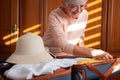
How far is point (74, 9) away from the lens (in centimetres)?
155

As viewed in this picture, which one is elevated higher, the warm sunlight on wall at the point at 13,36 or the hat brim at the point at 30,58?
the warm sunlight on wall at the point at 13,36

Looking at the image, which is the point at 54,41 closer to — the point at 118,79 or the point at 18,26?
the point at 118,79

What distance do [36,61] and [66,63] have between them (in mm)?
122

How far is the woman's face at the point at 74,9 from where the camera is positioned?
153 centimetres

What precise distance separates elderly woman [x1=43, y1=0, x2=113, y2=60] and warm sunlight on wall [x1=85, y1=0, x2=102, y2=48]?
111cm

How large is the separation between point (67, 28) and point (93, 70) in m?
0.58

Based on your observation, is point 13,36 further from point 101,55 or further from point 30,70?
point 30,70

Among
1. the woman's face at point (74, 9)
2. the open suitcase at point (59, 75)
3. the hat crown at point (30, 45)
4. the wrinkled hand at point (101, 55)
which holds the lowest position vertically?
the open suitcase at point (59, 75)

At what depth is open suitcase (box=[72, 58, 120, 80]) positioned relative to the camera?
1051 millimetres

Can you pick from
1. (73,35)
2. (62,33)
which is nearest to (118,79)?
(73,35)

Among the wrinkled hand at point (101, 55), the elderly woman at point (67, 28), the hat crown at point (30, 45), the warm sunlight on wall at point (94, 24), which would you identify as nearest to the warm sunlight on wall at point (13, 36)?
the warm sunlight on wall at point (94, 24)

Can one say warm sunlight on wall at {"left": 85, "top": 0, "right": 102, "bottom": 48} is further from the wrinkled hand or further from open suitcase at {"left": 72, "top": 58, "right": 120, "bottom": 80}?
open suitcase at {"left": 72, "top": 58, "right": 120, "bottom": 80}

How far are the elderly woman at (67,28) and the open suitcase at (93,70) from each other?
23cm

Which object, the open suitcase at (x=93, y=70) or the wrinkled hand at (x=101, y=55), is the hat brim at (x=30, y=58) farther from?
the wrinkled hand at (x=101, y=55)
